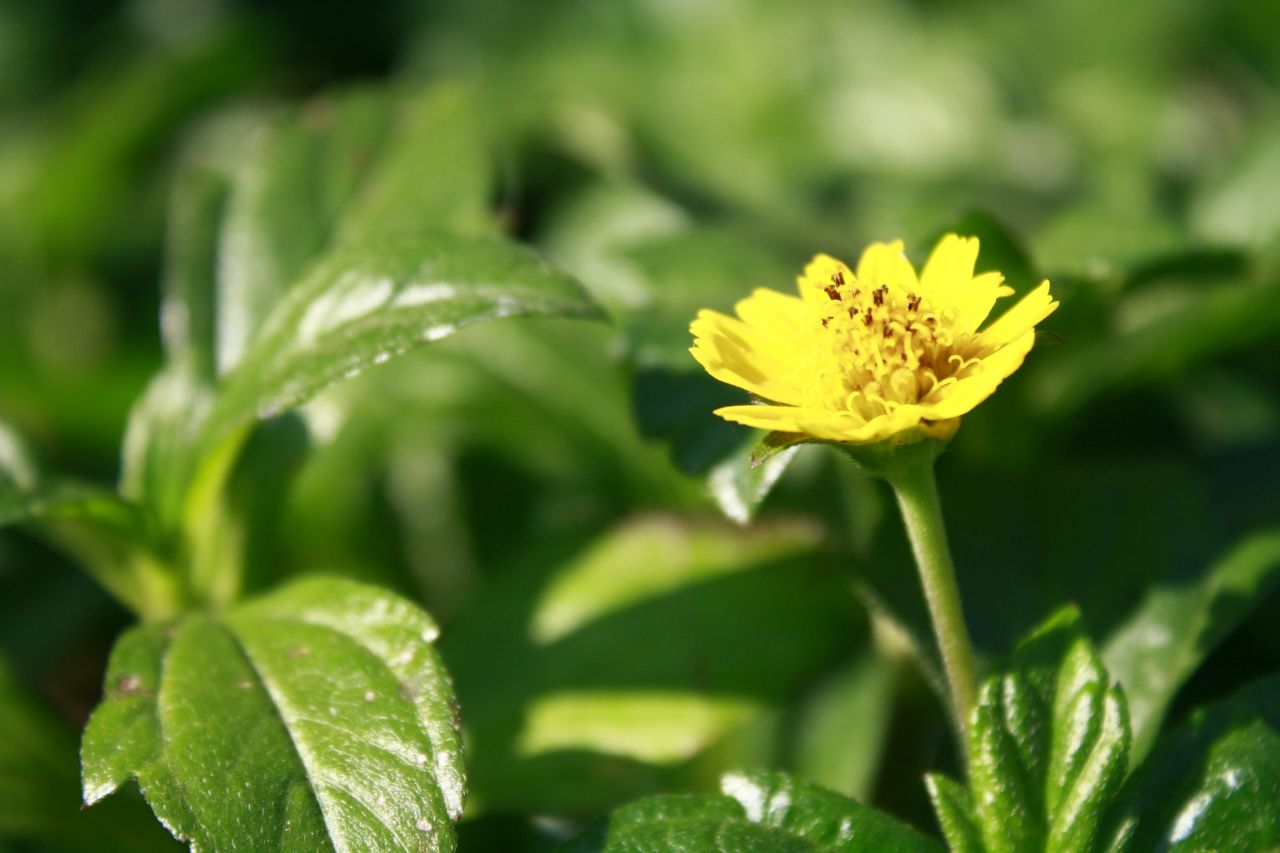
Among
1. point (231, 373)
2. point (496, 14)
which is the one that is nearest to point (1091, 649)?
point (231, 373)

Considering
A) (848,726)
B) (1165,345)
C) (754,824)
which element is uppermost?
(1165,345)

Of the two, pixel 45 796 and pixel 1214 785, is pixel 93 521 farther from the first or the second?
pixel 1214 785

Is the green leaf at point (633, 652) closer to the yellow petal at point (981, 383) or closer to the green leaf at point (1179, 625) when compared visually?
the green leaf at point (1179, 625)

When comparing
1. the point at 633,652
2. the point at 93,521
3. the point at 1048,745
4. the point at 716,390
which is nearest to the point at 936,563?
the point at 1048,745

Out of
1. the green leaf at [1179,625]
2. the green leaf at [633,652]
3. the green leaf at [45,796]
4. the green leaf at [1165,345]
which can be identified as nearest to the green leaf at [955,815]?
the green leaf at [1179,625]

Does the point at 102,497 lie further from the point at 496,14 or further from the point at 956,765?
the point at 496,14

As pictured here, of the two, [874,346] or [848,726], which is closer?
[874,346]
